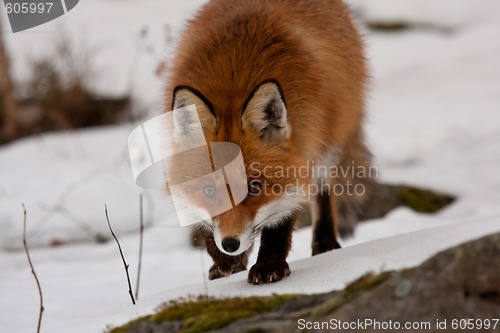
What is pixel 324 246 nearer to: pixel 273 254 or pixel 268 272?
pixel 273 254

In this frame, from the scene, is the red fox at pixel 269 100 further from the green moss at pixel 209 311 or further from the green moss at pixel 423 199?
the green moss at pixel 423 199

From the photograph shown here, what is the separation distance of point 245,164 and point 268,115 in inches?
11.9

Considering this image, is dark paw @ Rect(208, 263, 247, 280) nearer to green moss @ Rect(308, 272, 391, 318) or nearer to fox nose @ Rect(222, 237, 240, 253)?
fox nose @ Rect(222, 237, 240, 253)

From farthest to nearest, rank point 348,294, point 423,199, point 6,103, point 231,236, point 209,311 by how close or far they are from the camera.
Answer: point 6,103, point 423,199, point 231,236, point 209,311, point 348,294

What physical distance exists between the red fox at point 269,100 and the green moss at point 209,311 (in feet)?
1.53

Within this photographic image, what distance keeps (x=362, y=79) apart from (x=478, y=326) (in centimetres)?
283

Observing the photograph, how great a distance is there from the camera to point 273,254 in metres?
3.47

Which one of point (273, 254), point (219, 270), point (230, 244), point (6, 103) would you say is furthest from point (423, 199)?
point (6, 103)

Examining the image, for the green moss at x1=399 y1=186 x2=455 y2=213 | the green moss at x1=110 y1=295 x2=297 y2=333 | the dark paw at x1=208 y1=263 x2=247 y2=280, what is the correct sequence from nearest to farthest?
the green moss at x1=110 y1=295 x2=297 y2=333, the dark paw at x1=208 y1=263 x2=247 y2=280, the green moss at x1=399 y1=186 x2=455 y2=213

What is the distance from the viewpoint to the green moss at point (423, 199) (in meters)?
6.43

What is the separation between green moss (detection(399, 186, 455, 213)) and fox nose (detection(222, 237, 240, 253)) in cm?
367

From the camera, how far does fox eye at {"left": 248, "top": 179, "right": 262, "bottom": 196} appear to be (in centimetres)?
323

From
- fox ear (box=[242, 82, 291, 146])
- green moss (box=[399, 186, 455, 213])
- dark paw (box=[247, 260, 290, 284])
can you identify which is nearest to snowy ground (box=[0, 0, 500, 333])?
dark paw (box=[247, 260, 290, 284])

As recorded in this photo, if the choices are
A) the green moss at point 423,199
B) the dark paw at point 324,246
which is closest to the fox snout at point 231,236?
the dark paw at point 324,246
